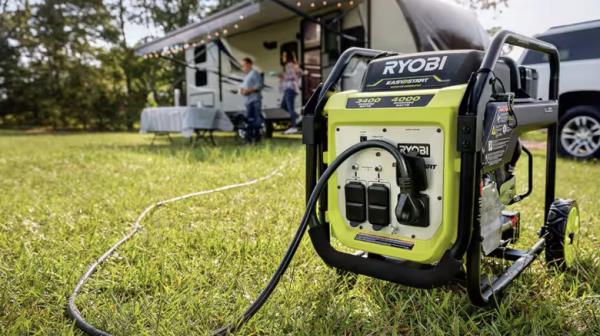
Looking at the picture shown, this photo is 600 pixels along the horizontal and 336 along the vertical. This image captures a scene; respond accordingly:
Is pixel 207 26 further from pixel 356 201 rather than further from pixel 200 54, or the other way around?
pixel 356 201

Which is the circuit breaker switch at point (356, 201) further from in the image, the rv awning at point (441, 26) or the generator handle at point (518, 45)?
the rv awning at point (441, 26)

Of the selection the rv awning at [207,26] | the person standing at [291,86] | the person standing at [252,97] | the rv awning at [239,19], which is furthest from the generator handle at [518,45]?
the rv awning at [207,26]

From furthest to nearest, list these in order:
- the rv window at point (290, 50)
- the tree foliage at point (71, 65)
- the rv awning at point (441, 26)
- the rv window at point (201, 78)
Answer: the tree foliage at point (71, 65), the rv window at point (201, 78), the rv window at point (290, 50), the rv awning at point (441, 26)

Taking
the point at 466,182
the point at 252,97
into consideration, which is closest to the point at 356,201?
the point at 466,182

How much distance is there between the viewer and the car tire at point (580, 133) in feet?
18.2

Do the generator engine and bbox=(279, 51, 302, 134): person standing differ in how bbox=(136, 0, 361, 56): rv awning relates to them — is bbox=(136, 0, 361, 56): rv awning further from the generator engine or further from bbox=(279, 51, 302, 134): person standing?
the generator engine

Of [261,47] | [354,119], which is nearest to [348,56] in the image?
[354,119]

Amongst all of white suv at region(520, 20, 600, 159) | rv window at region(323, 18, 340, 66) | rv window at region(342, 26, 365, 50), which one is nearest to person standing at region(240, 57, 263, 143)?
rv window at region(323, 18, 340, 66)

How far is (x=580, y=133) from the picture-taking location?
18.7 feet

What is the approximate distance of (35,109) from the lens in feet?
68.1

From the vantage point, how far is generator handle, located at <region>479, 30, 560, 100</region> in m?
1.33

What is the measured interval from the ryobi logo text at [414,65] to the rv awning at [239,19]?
18.6ft

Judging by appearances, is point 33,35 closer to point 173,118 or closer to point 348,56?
point 173,118

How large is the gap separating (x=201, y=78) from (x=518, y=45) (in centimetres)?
1018
